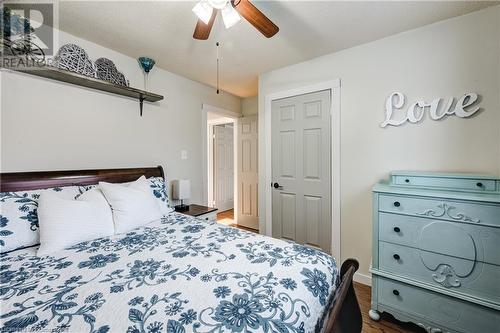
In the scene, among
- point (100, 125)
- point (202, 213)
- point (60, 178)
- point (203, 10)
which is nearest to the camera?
point (203, 10)

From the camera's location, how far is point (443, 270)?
1.48 meters

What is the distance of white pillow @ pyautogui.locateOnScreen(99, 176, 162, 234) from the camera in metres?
1.61

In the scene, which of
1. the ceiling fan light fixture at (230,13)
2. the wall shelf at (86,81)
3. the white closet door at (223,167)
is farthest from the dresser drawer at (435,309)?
the white closet door at (223,167)

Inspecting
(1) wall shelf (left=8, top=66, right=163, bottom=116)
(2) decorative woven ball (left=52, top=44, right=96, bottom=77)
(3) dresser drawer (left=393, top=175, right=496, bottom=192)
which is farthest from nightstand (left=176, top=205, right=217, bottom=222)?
(3) dresser drawer (left=393, top=175, right=496, bottom=192)

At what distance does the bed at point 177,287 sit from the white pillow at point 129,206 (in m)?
0.14

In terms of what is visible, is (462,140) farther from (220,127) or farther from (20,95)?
(220,127)

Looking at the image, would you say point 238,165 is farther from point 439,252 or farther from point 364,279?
point 439,252

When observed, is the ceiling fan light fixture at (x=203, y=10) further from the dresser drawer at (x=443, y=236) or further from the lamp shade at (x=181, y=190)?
the dresser drawer at (x=443, y=236)

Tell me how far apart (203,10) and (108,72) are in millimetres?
1391

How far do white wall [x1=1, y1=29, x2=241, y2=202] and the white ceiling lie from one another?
13.3 inches

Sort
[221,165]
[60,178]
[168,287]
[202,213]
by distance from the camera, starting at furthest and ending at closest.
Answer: [221,165]
[202,213]
[60,178]
[168,287]

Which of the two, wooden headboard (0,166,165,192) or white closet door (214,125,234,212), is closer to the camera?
wooden headboard (0,166,165,192)

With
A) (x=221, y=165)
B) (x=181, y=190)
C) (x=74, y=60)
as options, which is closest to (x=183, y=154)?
(x=181, y=190)

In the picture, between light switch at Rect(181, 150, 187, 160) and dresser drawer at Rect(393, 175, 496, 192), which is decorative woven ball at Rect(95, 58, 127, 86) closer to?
light switch at Rect(181, 150, 187, 160)
